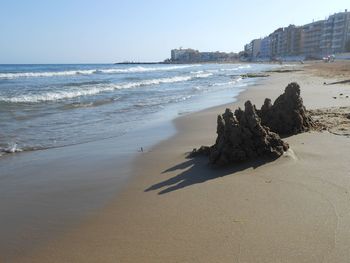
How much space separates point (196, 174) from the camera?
196 inches

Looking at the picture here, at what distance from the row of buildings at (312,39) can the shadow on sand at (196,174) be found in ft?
387

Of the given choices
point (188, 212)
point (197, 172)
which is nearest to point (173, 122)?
point (197, 172)

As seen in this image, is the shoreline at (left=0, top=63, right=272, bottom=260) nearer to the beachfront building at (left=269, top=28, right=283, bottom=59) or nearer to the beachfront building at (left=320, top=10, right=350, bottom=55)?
the beachfront building at (left=320, top=10, right=350, bottom=55)

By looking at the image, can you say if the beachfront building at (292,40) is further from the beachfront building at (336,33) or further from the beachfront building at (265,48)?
the beachfront building at (265,48)

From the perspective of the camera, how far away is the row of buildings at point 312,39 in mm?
119688

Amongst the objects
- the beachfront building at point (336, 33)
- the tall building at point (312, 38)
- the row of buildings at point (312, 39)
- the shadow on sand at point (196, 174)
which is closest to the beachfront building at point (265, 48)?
the row of buildings at point (312, 39)

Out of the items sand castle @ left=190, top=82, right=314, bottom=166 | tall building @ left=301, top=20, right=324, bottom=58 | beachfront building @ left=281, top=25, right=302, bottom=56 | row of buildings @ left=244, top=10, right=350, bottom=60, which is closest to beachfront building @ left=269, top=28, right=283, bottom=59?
row of buildings @ left=244, top=10, right=350, bottom=60

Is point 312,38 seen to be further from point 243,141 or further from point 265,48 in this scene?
point 243,141

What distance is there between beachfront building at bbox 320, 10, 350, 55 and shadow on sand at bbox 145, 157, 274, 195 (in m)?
122

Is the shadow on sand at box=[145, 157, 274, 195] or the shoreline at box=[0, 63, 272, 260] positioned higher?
the shadow on sand at box=[145, 157, 274, 195]

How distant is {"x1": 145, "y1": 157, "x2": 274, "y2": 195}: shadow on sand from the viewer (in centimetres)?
466

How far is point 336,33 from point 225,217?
132m

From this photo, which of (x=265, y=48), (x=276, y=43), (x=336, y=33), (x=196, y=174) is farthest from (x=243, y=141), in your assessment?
(x=265, y=48)

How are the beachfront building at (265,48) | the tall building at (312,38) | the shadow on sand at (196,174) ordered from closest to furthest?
the shadow on sand at (196,174) < the tall building at (312,38) < the beachfront building at (265,48)
